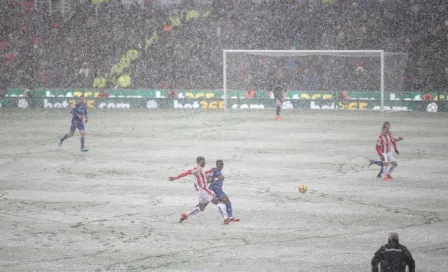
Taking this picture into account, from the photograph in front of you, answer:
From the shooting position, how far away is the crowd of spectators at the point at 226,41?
42312 mm

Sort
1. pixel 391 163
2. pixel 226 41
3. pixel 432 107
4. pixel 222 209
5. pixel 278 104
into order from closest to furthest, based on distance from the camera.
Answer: pixel 222 209
pixel 391 163
pixel 278 104
pixel 432 107
pixel 226 41

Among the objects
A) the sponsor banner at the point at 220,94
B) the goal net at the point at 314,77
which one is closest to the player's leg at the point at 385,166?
the goal net at the point at 314,77

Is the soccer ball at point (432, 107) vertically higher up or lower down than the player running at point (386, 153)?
higher up

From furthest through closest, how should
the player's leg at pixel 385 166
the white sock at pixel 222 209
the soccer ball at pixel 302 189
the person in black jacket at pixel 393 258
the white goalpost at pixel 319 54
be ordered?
the white goalpost at pixel 319 54 → the player's leg at pixel 385 166 → the soccer ball at pixel 302 189 → the white sock at pixel 222 209 → the person in black jacket at pixel 393 258

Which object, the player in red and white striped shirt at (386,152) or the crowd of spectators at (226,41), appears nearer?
the player in red and white striped shirt at (386,152)

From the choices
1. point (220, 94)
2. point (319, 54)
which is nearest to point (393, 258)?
point (319, 54)

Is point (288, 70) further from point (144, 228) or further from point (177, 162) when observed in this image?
point (144, 228)

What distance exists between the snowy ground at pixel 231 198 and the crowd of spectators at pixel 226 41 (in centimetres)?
716

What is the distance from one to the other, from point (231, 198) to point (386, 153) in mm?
5024

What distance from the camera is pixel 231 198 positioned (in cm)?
2022

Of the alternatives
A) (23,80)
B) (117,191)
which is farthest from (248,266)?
(23,80)

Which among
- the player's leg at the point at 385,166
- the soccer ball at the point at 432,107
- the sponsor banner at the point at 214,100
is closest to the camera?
the player's leg at the point at 385,166

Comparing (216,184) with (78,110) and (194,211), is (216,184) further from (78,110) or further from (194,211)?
(78,110)

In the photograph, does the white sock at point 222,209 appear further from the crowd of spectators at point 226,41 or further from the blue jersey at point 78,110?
the crowd of spectators at point 226,41
